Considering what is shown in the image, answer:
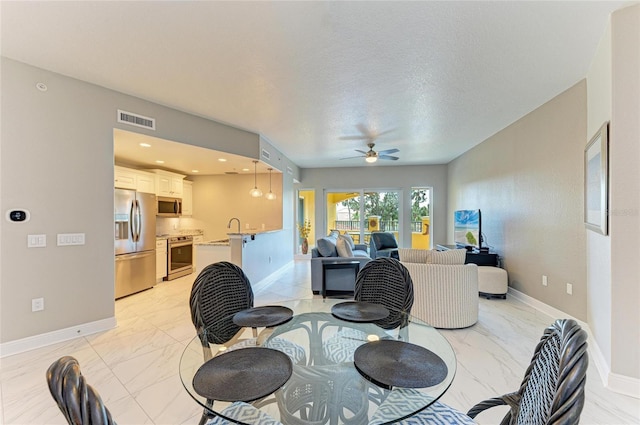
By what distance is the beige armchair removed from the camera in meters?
3.15

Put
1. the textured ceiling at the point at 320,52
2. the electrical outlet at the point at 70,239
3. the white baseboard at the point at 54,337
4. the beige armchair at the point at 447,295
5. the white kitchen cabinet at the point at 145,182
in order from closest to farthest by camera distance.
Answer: the textured ceiling at the point at 320,52, the white baseboard at the point at 54,337, the electrical outlet at the point at 70,239, the beige armchair at the point at 447,295, the white kitchen cabinet at the point at 145,182

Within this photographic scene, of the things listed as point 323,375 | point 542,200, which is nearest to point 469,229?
point 542,200

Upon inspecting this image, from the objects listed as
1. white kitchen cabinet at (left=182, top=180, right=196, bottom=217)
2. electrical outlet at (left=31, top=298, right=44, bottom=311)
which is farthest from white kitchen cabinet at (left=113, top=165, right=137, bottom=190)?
electrical outlet at (left=31, top=298, right=44, bottom=311)

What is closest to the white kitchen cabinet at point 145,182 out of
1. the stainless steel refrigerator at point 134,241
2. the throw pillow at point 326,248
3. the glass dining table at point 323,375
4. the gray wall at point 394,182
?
the stainless steel refrigerator at point 134,241

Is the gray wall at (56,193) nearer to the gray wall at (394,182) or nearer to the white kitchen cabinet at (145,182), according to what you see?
the white kitchen cabinet at (145,182)

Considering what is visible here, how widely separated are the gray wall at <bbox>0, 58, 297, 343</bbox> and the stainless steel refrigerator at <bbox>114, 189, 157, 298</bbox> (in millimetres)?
1181

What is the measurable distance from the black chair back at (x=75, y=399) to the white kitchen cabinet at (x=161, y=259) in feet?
17.6

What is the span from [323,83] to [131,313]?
12.7ft

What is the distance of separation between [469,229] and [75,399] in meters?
6.01

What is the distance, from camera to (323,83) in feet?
10.0

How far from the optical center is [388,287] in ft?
6.99

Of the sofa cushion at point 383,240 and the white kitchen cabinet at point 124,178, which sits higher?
the white kitchen cabinet at point 124,178

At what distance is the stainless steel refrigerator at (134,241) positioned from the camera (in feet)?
14.1

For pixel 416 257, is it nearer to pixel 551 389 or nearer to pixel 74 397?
pixel 551 389
